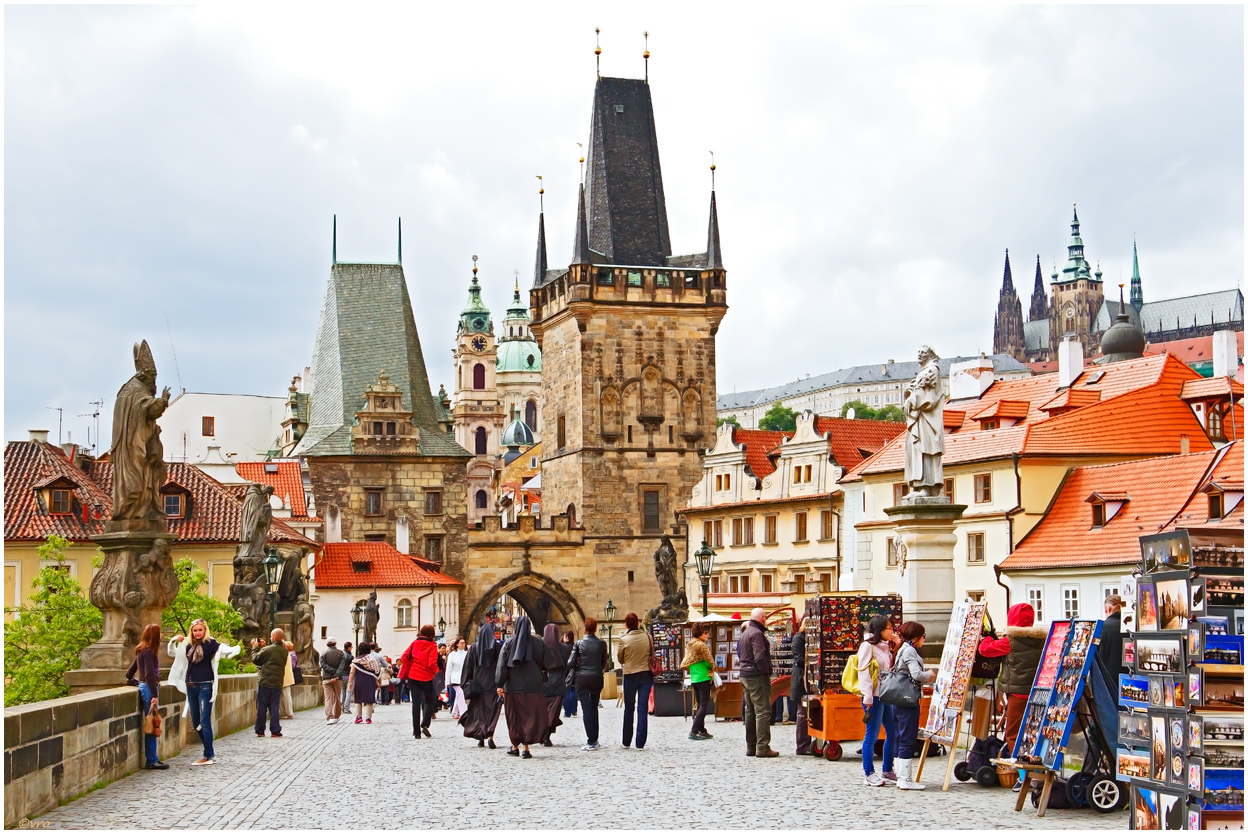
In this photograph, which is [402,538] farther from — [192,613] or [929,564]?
[929,564]

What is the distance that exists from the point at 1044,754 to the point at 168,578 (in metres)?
8.36

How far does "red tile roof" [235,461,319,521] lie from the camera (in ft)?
214

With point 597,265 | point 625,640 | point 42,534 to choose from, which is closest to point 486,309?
point 597,265

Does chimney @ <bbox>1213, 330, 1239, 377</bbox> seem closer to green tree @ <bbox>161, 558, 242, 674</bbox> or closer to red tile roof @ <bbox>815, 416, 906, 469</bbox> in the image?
red tile roof @ <bbox>815, 416, 906, 469</bbox>

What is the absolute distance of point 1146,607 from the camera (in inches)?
368

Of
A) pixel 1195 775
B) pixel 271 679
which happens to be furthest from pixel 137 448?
pixel 1195 775

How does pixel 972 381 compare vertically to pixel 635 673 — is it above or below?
above

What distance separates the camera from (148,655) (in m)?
13.9

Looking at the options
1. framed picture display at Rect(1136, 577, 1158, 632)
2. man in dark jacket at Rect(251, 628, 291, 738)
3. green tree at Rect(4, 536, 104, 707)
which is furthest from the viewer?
green tree at Rect(4, 536, 104, 707)

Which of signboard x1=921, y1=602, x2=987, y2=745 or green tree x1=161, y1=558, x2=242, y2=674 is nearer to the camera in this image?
signboard x1=921, y1=602, x2=987, y2=745

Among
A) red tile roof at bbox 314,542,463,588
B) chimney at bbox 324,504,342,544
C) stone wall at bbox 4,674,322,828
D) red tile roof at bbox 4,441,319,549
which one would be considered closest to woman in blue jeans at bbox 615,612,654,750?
stone wall at bbox 4,674,322,828

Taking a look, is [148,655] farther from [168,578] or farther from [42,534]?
[42,534]

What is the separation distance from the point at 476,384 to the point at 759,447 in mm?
112896

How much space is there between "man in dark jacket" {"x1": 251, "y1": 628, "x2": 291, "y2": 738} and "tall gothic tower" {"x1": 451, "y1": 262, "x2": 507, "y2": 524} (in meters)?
138
